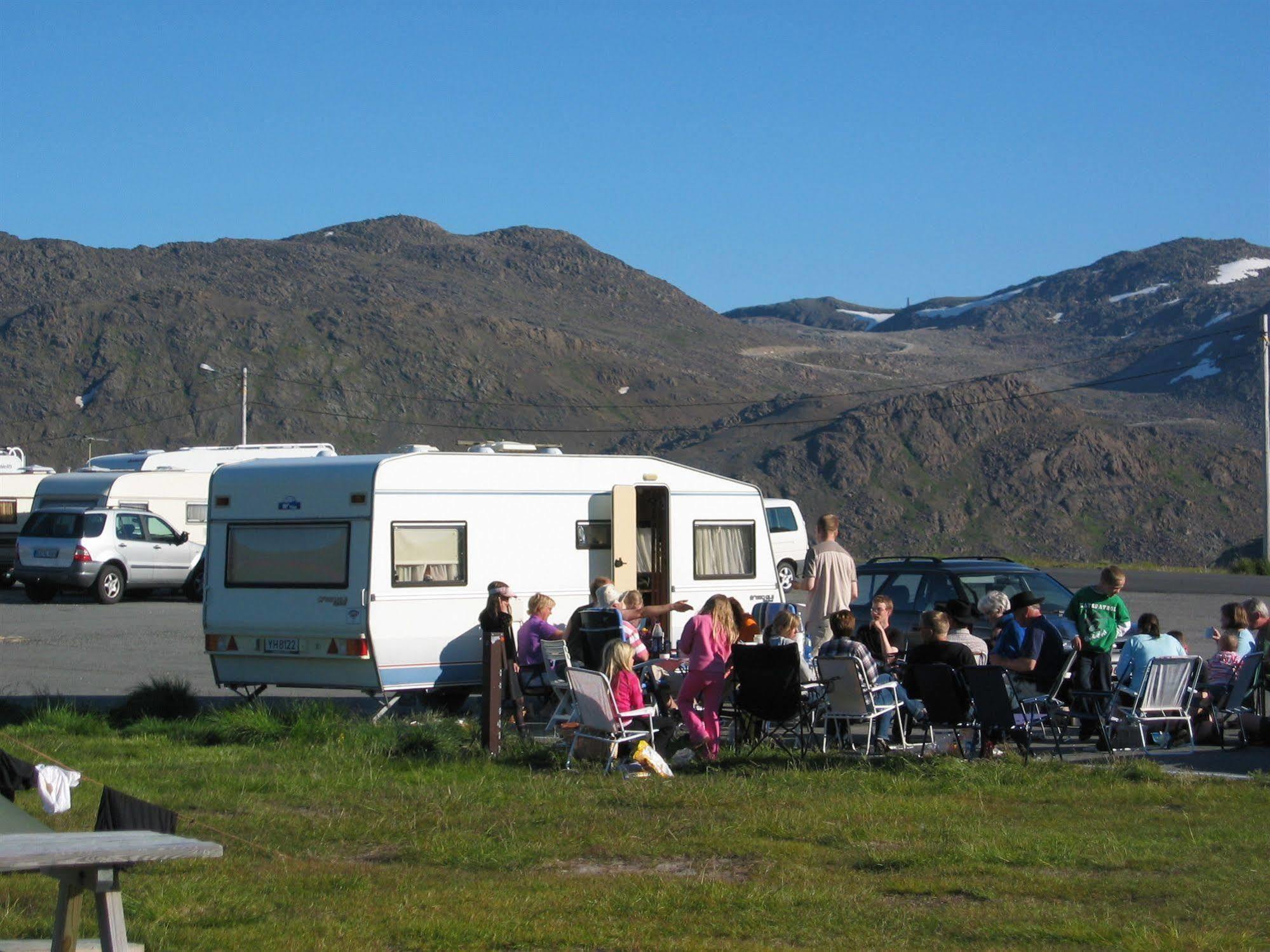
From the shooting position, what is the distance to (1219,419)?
389ft

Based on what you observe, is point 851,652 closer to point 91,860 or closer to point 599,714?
point 599,714

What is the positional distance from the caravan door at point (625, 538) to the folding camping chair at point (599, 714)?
4098 millimetres

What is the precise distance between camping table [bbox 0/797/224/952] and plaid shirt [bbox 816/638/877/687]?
232 inches

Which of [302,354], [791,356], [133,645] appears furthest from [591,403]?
[133,645]

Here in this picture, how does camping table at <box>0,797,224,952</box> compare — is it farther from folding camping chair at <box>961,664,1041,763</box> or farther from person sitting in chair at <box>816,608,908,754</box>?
folding camping chair at <box>961,664,1041,763</box>

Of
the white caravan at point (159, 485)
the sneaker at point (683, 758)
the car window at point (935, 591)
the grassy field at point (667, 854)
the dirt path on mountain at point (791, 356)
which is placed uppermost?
the dirt path on mountain at point (791, 356)

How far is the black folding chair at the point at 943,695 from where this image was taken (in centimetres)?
1014

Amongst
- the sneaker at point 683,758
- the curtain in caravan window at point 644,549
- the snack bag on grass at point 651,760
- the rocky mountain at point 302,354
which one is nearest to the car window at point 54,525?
the curtain in caravan window at point 644,549

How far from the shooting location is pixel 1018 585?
15.1 m

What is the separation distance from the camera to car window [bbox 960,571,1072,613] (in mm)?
14805

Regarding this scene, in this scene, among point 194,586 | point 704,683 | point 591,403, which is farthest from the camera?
point 591,403

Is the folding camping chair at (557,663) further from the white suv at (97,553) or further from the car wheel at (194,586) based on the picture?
the car wheel at (194,586)

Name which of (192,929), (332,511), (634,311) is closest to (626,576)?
(332,511)

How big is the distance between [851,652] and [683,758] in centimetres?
136
